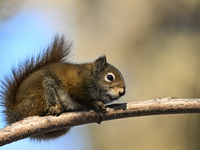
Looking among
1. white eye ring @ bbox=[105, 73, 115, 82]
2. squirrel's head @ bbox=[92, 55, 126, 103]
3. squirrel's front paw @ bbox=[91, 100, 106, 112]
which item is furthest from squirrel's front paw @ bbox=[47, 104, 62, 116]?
white eye ring @ bbox=[105, 73, 115, 82]

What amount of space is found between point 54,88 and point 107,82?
18.5 inches

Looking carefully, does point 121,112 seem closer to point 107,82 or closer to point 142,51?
point 107,82

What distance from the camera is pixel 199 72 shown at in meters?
3.68

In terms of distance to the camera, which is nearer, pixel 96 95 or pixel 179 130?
pixel 96 95

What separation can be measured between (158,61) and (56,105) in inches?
96.3

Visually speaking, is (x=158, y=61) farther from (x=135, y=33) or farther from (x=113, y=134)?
(x=113, y=134)

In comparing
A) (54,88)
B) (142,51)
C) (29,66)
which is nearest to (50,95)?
(54,88)

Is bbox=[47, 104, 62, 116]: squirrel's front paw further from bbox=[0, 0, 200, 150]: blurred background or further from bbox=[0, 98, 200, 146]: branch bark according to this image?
bbox=[0, 0, 200, 150]: blurred background

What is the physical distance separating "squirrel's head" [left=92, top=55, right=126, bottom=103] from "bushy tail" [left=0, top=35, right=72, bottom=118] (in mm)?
359

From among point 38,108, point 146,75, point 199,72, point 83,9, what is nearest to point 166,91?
point 146,75

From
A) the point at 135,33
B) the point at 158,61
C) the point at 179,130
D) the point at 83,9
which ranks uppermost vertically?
→ the point at 83,9

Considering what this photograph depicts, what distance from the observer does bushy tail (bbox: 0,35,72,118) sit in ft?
5.77

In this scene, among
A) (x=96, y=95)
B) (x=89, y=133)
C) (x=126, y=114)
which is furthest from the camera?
(x=89, y=133)

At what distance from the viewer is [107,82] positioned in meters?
1.92
